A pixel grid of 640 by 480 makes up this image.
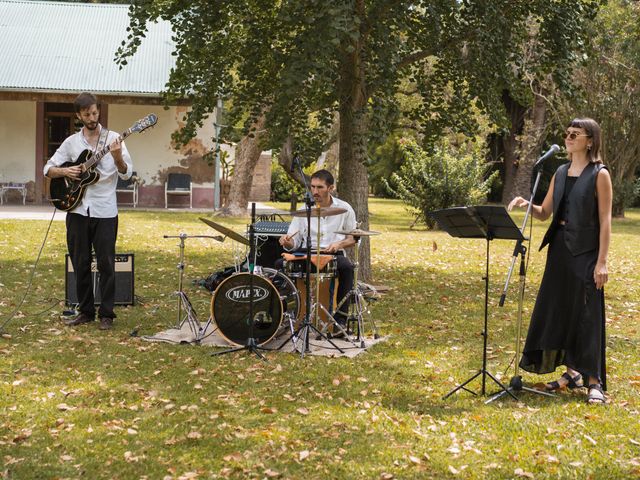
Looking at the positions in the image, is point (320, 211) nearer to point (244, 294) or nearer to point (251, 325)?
point (244, 294)

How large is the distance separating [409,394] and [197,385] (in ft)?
4.89

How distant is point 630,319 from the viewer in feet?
34.3

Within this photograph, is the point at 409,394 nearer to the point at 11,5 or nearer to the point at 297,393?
the point at 297,393

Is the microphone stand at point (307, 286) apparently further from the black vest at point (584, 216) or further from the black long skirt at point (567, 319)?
the black vest at point (584, 216)

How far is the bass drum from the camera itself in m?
8.00

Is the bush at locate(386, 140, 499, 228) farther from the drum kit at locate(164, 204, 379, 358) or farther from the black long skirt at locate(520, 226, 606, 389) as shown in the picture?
the black long skirt at locate(520, 226, 606, 389)

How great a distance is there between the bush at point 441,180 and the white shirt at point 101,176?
46.0ft

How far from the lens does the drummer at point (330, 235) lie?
8625mm

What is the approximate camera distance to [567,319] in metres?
6.80

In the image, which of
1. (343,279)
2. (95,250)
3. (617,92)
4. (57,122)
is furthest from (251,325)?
(617,92)

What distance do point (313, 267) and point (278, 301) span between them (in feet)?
2.15

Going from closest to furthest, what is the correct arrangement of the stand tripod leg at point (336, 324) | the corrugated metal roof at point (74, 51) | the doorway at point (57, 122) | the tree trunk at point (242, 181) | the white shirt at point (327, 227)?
the stand tripod leg at point (336, 324)
the white shirt at point (327, 227)
the corrugated metal roof at point (74, 51)
the tree trunk at point (242, 181)
the doorway at point (57, 122)

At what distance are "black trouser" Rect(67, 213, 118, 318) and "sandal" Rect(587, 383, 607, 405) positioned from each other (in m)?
4.43

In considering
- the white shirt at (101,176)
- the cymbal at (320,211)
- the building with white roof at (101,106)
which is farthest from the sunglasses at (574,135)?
the building with white roof at (101,106)
